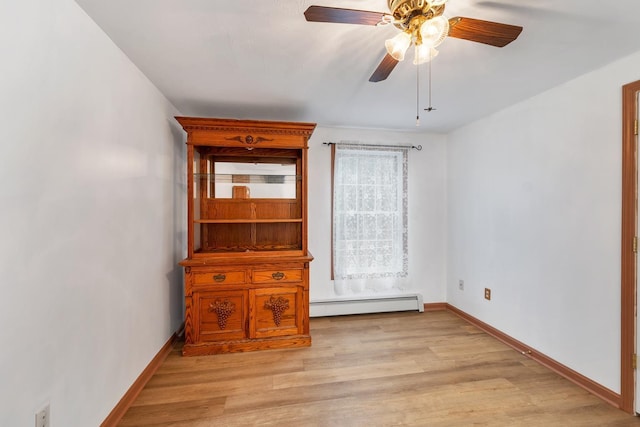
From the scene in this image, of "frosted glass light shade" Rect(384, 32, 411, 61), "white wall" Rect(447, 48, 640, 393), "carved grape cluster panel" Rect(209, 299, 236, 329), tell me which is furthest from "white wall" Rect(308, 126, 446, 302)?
"frosted glass light shade" Rect(384, 32, 411, 61)

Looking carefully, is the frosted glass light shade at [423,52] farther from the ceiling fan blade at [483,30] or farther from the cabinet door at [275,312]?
the cabinet door at [275,312]

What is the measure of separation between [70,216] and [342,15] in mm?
1543

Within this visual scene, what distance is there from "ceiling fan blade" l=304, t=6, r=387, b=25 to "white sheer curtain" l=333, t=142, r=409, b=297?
1999 millimetres

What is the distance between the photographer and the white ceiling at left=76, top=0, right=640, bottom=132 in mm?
1274

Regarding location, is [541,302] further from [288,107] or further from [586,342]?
[288,107]

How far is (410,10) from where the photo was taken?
1095mm

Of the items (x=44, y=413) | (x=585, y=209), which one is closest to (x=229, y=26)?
(x=44, y=413)

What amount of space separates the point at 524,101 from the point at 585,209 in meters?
1.10

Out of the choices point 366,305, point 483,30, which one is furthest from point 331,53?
point 366,305

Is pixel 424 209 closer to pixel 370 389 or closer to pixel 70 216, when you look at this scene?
pixel 370 389

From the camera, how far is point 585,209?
190 cm

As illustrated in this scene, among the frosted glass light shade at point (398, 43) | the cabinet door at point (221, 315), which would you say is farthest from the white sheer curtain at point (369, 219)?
the frosted glass light shade at point (398, 43)

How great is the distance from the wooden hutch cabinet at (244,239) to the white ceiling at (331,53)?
384mm

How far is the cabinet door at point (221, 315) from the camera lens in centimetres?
233
